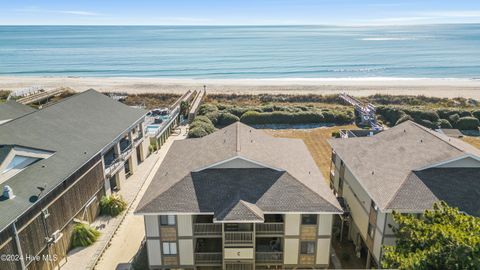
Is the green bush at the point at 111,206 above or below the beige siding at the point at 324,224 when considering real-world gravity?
below

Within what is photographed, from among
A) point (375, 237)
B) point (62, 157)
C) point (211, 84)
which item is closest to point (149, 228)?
point (62, 157)

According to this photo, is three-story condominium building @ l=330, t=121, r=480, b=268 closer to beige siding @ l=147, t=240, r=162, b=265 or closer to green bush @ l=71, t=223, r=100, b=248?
beige siding @ l=147, t=240, r=162, b=265

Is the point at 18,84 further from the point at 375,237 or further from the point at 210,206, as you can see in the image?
the point at 375,237

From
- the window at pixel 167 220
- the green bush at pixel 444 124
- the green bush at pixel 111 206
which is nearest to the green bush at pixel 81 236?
the green bush at pixel 111 206

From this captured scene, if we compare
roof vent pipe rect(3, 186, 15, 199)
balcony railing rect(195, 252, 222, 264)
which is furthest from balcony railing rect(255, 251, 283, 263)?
roof vent pipe rect(3, 186, 15, 199)

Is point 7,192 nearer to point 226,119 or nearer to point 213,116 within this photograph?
point 213,116

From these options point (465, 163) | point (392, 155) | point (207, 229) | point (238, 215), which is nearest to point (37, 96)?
point (207, 229)

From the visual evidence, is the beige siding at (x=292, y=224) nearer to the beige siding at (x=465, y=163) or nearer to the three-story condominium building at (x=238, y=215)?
the three-story condominium building at (x=238, y=215)
